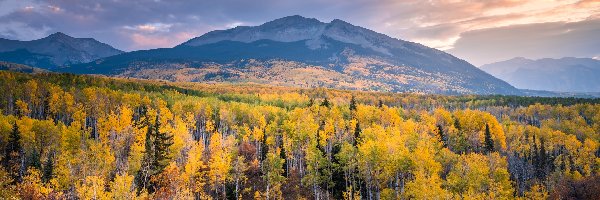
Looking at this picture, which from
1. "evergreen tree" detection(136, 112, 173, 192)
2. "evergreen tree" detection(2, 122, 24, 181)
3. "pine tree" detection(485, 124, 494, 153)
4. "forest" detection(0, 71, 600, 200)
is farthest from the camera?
"pine tree" detection(485, 124, 494, 153)

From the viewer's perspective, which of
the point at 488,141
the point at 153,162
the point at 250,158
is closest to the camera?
the point at 153,162

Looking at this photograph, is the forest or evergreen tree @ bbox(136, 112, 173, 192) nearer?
the forest

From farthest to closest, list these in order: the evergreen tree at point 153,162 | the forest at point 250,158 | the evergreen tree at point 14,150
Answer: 1. the evergreen tree at point 14,150
2. the evergreen tree at point 153,162
3. the forest at point 250,158

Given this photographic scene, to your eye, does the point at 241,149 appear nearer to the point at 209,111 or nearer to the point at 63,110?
the point at 209,111

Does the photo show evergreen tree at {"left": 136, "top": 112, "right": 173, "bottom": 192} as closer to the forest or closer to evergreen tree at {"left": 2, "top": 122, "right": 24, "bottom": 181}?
the forest

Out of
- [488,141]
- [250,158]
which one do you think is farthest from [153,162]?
[488,141]

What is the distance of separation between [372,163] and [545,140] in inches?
4419

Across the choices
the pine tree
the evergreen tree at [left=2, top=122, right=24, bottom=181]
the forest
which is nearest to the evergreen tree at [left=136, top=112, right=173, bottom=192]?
the forest

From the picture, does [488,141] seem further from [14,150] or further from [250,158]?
[14,150]

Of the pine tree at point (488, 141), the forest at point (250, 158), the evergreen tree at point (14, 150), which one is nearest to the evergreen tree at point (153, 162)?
the forest at point (250, 158)

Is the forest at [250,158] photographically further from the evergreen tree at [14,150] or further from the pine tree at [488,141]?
the pine tree at [488,141]

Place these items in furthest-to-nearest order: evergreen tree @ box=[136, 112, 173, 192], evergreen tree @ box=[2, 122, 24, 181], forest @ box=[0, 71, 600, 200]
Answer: evergreen tree @ box=[2, 122, 24, 181], evergreen tree @ box=[136, 112, 173, 192], forest @ box=[0, 71, 600, 200]

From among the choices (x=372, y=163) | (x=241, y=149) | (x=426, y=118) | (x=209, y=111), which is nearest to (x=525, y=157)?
(x=426, y=118)

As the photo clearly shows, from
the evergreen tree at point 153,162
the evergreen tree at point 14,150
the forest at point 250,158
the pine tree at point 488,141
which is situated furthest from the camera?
the pine tree at point 488,141
